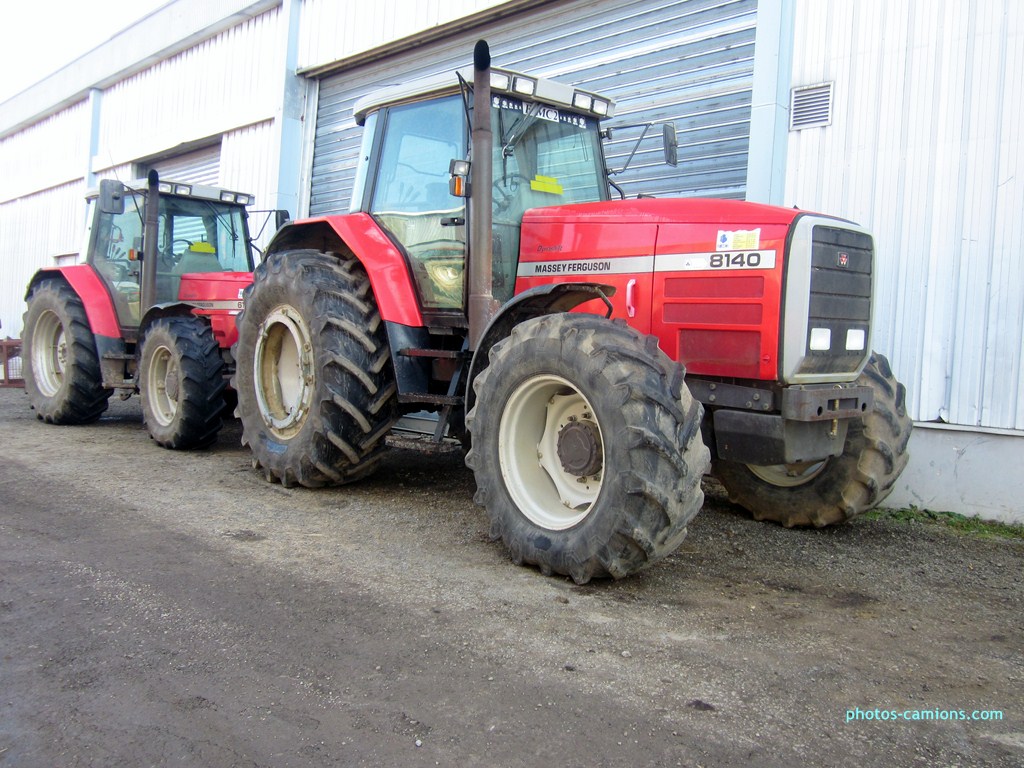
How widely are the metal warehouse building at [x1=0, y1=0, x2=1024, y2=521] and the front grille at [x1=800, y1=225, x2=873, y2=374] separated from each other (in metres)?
1.86

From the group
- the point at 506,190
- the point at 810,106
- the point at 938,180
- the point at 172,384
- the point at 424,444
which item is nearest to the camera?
the point at 506,190

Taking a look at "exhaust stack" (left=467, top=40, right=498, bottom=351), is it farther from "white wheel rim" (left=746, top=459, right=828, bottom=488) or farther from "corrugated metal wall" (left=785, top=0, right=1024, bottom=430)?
"corrugated metal wall" (left=785, top=0, right=1024, bottom=430)

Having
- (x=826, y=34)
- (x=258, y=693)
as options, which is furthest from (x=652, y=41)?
(x=258, y=693)

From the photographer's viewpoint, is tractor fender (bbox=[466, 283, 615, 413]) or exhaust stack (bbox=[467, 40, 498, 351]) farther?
exhaust stack (bbox=[467, 40, 498, 351])

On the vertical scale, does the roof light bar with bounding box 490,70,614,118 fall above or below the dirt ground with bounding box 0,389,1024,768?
above

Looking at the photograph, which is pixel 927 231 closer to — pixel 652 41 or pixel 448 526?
pixel 652 41

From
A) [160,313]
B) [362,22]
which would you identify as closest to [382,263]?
[160,313]

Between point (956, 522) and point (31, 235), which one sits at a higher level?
point (31, 235)

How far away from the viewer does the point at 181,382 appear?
7098 millimetres

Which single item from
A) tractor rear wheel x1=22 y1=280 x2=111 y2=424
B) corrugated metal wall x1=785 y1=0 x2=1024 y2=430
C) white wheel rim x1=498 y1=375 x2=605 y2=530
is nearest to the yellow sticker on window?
white wheel rim x1=498 y1=375 x2=605 y2=530

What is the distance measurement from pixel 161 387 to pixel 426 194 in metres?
3.64

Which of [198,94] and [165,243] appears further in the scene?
[198,94]

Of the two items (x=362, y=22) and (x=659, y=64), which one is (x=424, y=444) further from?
(x=362, y=22)

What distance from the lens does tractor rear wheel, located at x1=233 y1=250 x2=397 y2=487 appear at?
5.39 metres
